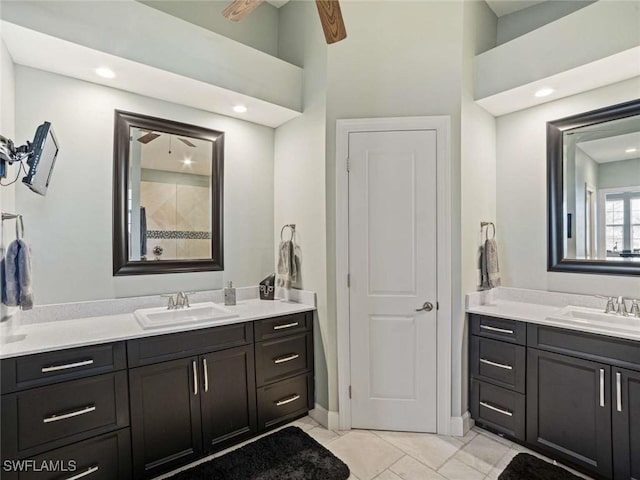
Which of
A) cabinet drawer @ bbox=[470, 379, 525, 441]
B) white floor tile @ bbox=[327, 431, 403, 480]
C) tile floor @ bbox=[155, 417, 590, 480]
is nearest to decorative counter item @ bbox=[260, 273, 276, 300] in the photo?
tile floor @ bbox=[155, 417, 590, 480]

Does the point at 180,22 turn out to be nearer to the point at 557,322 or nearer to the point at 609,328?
the point at 557,322

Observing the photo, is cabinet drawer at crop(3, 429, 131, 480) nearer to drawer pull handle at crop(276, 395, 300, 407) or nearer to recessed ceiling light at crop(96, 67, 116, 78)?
drawer pull handle at crop(276, 395, 300, 407)

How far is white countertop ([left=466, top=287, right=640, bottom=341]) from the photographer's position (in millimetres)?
1973

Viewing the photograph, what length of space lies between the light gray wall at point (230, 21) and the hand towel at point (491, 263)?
257 centimetres

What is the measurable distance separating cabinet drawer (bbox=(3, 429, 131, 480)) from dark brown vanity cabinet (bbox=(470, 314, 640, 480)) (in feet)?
7.67

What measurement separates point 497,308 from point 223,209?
92.5 inches

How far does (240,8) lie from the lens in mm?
1595

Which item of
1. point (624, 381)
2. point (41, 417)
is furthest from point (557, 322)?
point (41, 417)

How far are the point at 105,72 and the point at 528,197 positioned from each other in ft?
10.6

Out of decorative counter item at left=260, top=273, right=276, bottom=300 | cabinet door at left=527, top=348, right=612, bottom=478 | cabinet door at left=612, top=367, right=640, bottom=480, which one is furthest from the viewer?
decorative counter item at left=260, top=273, right=276, bottom=300

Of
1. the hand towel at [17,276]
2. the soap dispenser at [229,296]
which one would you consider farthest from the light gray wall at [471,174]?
the hand towel at [17,276]

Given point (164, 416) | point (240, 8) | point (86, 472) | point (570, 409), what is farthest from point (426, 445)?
point (240, 8)

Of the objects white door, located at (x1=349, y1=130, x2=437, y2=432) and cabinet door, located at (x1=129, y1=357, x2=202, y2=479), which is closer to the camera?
cabinet door, located at (x1=129, y1=357, x2=202, y2=479)

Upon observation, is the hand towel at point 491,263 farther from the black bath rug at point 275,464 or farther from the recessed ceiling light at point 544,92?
the black bath rug at point 275,464
